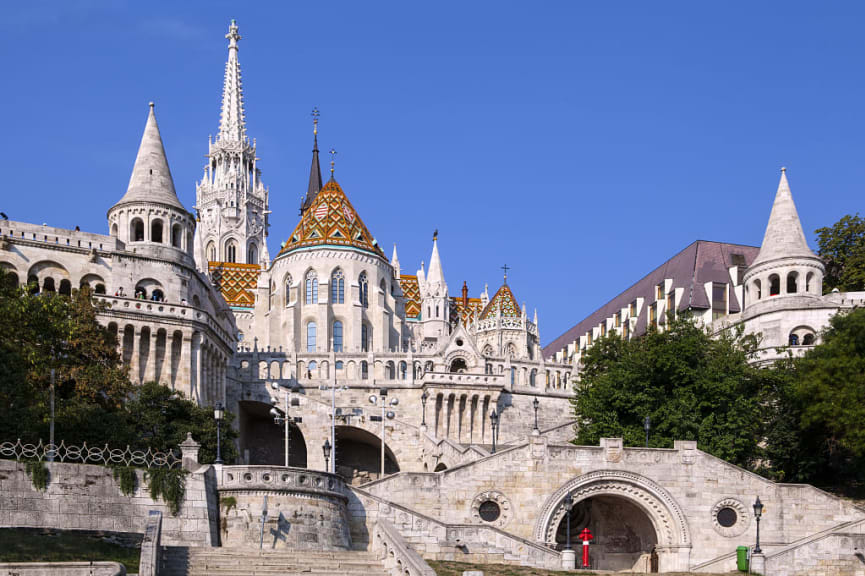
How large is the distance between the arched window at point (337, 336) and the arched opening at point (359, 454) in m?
17.8

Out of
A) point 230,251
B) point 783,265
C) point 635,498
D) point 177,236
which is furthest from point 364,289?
point 230,251

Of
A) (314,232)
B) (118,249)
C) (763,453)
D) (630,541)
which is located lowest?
(630,541)

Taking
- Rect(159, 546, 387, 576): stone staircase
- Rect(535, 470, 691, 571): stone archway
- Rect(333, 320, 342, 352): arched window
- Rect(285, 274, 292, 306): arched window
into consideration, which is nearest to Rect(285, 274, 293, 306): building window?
Rect(285, 274, 292, 306): arched window

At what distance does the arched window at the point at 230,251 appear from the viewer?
416 feet

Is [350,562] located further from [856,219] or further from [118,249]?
[856,219]

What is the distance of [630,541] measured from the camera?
50.1 meters

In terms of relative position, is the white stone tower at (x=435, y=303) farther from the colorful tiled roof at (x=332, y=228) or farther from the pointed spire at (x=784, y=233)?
the pointed spire at (x=784, y=233)

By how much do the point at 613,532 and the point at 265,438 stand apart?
22923 mm

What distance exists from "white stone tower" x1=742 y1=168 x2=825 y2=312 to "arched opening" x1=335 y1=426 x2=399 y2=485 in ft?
73.4

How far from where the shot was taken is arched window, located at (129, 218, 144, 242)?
204ft

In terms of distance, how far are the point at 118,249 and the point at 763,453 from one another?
3312 cm

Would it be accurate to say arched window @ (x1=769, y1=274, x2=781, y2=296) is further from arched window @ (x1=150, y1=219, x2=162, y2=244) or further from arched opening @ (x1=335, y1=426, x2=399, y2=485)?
arched window @ (x1=150, y1=219, x2=162, y2=244)

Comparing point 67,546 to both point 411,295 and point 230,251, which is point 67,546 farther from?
point 230,251

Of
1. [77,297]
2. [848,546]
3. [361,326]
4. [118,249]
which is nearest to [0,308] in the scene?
[77,297]
